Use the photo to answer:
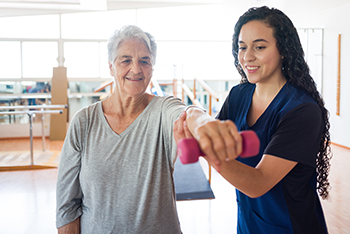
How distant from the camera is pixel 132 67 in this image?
120 cm

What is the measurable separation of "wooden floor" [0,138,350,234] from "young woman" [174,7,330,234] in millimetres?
1630

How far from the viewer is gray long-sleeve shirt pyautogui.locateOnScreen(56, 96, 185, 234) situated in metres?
1.13

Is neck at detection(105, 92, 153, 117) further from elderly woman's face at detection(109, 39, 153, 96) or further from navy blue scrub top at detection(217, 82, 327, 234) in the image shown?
navy blue scrub top at detection(217, 82, 327, 234)

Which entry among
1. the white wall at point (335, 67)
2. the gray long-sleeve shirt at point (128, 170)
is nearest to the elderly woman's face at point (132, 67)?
the gray long-sleeve shirt at point (128, 170)

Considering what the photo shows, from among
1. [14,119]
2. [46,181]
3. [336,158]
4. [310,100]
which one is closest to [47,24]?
[14,119]

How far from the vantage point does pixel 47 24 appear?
7.96 meters

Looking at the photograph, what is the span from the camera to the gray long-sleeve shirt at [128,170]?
1.13 metres

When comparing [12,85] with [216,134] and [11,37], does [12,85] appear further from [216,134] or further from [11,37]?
[216,134]

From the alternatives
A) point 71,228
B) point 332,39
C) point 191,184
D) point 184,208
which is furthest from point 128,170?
point 332,39

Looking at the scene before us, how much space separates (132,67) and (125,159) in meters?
0.37

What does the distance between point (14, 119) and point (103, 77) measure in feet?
8.65

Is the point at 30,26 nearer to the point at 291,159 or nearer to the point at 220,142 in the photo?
the point at 291,159

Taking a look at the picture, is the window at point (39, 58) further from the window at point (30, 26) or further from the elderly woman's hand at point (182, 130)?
the elderly woman's hand at point (182, 130)

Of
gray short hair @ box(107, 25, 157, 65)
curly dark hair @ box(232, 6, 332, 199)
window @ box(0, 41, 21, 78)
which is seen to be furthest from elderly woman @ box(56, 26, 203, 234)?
window @ box(0, 41, 21, 78)
